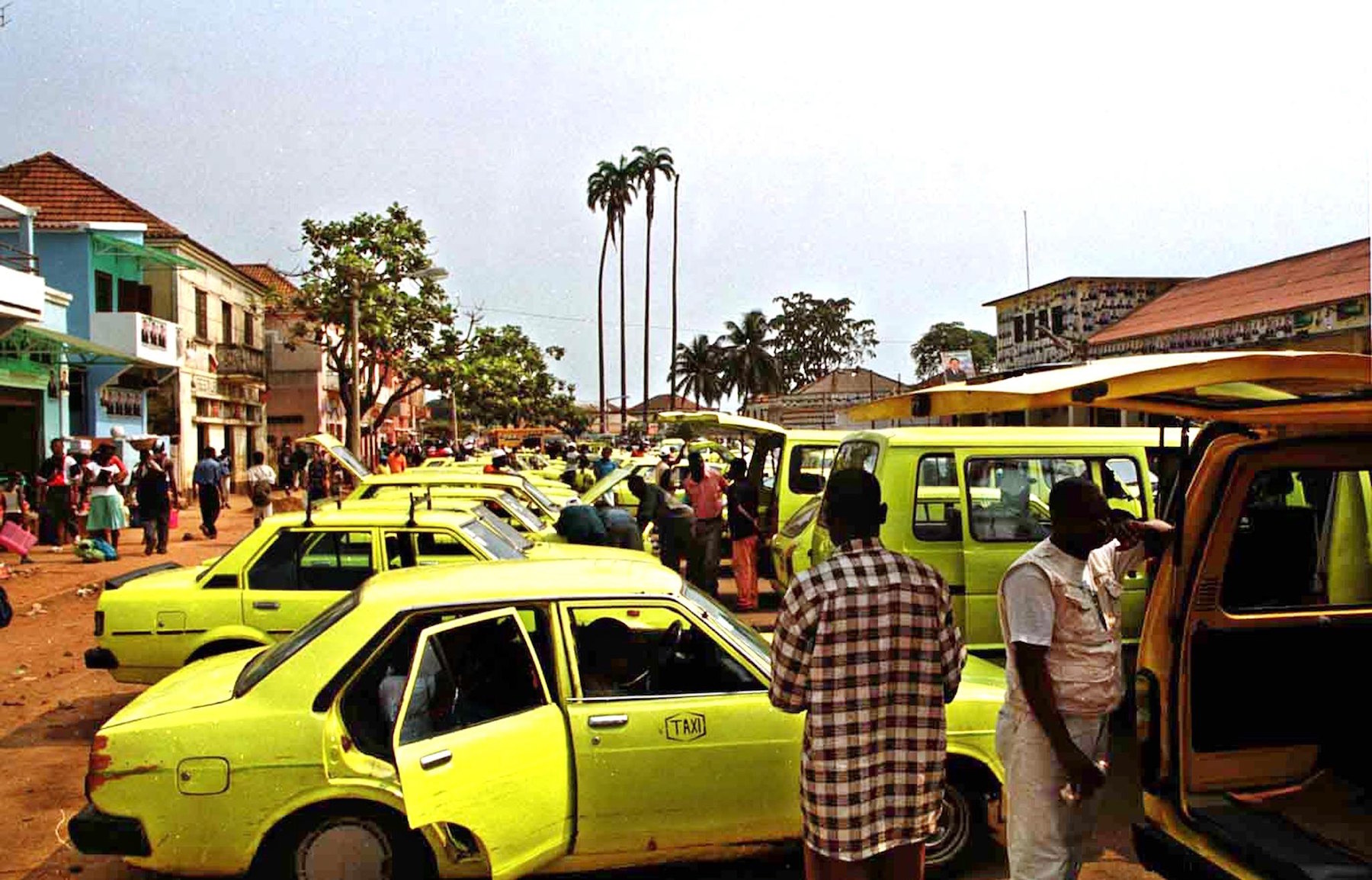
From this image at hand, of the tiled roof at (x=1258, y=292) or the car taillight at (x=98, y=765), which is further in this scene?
the tiled roof at (x=1258, y=292)

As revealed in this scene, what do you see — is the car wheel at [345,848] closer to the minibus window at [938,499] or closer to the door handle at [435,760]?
the door handle at [435,760]

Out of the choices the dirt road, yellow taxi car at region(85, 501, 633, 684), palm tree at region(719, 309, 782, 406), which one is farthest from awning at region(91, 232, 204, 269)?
palm tree at region(719, 309, 782, 406)

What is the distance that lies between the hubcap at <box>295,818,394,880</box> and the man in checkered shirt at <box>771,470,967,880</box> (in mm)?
1839

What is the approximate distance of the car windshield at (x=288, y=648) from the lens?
178 inches

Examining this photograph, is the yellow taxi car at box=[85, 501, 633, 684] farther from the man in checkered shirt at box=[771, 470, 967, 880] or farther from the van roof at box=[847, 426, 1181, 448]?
the man in checkered shirt at box=[771, 470, 967, 880]

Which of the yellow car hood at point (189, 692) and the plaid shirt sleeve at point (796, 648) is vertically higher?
the plaid shirt sleeve at point (796, 648)

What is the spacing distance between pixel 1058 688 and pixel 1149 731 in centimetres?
49

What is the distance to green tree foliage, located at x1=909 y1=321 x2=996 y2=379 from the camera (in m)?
79.7

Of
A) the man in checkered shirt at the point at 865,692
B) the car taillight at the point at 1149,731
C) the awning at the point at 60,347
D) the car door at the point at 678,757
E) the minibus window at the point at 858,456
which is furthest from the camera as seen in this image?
the awning at the point at 60,347

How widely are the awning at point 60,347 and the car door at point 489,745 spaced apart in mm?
19270

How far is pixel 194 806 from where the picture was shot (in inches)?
165

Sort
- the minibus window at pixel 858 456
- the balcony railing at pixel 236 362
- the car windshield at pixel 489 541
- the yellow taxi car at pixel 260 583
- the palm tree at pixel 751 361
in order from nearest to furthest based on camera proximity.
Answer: the yellow taxi car at pixel 260 583
the minibus window at pixel 858 456
the car windshield at pixel 489 541
the balcony railing at pixel 236 362
the palm tree at pixel 751 361

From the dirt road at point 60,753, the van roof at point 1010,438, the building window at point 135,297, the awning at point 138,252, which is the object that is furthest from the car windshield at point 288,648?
the building window at point 135,297

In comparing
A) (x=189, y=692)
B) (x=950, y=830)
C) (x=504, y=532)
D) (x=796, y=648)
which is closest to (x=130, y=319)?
(x=504, y=532)
